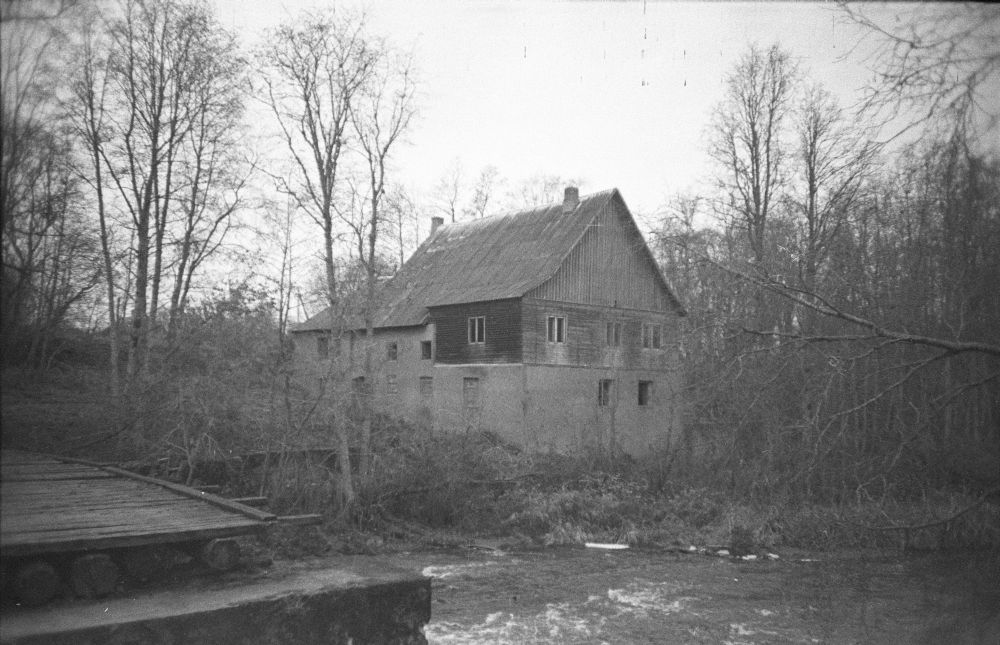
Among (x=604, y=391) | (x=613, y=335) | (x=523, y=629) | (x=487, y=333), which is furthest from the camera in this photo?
(x=613, y=335)

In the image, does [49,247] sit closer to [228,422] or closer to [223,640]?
[223,640]

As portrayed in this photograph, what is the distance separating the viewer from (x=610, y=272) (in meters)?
26.2

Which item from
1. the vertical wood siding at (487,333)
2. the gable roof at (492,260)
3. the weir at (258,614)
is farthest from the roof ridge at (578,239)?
the weir at (258,614)

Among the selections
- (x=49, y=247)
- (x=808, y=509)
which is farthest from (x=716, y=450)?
(x=49, y=247)

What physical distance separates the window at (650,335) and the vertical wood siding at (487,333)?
5515mm

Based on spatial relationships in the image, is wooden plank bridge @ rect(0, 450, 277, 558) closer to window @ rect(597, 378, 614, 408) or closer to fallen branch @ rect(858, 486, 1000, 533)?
fallen branch @ rect(858, 486, 1000, 533)

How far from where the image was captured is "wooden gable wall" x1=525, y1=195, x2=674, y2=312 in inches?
992

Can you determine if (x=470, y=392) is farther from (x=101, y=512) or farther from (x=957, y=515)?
(x=957, y=515)

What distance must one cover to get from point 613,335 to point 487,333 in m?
4.53

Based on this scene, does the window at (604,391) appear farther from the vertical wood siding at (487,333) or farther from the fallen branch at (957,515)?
the fallen branch at (957,515)

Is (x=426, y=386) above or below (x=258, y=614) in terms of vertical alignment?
above

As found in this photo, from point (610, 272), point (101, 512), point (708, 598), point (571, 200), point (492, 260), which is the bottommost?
point (708, 598)

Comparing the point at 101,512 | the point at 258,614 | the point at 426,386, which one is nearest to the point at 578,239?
the point at 426,386

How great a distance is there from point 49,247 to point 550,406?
21448 millimetres
